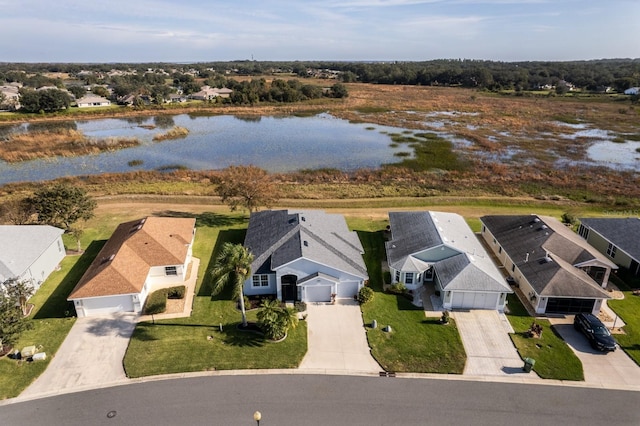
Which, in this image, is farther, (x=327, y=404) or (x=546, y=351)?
(x=546, y=351)

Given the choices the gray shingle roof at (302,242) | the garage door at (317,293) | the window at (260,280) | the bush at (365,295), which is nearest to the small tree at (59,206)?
the gray shingle roof at (302,242)

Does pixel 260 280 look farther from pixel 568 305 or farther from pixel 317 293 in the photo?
pixel 568 305

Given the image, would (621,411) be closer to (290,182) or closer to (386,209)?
(386,209)

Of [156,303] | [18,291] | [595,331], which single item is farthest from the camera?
[156,303]

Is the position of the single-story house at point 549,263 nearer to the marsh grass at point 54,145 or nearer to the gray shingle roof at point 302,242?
the gray shingle roof at point 302,242

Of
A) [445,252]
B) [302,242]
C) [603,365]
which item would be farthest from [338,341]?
[603,365]

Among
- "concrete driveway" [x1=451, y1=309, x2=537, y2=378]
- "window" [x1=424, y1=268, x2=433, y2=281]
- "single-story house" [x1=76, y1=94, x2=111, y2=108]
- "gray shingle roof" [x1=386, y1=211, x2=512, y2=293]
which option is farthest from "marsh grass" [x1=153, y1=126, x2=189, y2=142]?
"concrete driveway" [x1=451, y1=309, x2=537, y2=378]

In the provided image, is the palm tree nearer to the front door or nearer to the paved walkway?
the front door
